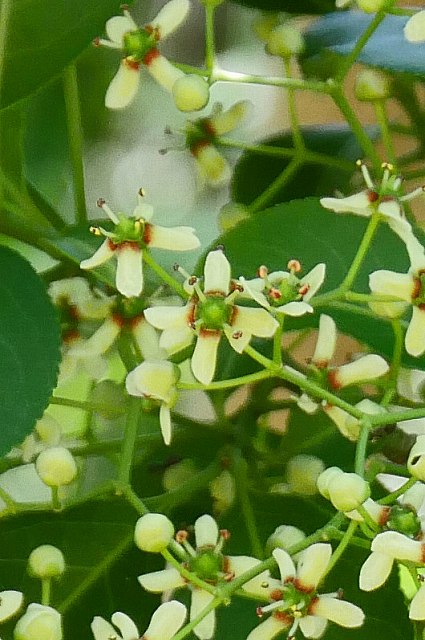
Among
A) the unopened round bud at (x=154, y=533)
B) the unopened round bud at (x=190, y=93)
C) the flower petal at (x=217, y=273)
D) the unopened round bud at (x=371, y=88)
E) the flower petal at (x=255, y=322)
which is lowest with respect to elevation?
the unopened round bud at (x=154, y=533)

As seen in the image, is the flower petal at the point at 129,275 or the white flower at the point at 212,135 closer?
the flower petal at the point at 129,275

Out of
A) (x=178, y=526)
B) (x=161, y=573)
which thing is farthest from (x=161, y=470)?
(x=161, y=573)

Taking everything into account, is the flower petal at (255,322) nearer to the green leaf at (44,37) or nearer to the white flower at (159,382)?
the white flower at (159,382)

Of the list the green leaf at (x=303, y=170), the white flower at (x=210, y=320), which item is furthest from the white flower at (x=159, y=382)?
the green leaf at (x=303, y=170)

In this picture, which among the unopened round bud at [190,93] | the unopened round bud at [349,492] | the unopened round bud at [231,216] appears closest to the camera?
the unopened round bud at [349,492]

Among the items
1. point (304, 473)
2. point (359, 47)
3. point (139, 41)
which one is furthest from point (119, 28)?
point (304, 473)

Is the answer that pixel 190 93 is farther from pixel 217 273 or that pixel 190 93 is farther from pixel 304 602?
pixel 304 602
